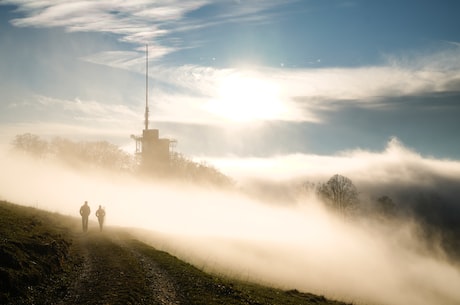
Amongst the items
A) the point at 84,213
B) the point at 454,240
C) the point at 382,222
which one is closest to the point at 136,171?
the point at 382,222

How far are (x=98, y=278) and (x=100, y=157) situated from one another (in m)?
105

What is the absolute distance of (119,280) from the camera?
22.1 m

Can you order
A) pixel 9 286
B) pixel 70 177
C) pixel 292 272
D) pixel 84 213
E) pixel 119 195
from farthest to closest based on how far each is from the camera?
pixel 70 177 → pixel 119 195 → pixel 292 272 → pixel 84 213 → pixel 9 286

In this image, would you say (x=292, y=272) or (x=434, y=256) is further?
(x=434, y=256)

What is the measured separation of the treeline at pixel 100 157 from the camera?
118 m

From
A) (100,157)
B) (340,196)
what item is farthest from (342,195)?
(100,157)

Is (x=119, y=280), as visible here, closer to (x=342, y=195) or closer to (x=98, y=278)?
(x=98, y=278)

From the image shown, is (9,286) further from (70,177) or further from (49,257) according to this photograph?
(70,177)

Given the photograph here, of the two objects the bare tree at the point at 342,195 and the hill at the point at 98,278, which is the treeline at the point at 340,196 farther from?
the hill at the point at 98,278

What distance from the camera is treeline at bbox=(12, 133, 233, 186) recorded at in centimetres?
11838

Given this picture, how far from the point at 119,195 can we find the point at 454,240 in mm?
102621

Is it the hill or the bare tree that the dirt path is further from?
the bare tree

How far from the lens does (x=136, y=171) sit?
420ft

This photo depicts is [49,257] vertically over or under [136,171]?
under
